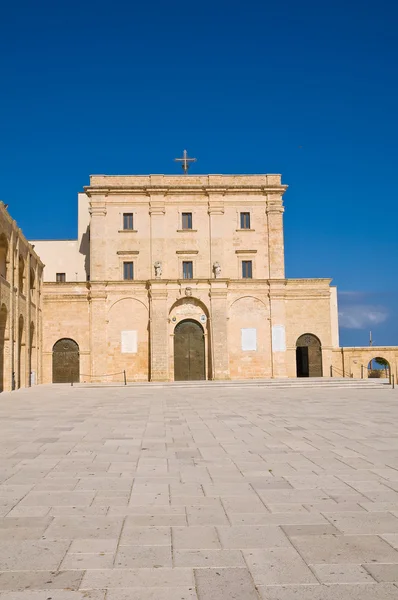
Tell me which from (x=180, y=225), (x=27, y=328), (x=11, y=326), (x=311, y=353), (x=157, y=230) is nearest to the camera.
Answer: (x=11, y=326)

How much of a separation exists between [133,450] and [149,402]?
37.8 feet

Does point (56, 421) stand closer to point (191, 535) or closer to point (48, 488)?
point (48, 488)

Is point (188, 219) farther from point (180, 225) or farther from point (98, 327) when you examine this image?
point (98, 327)

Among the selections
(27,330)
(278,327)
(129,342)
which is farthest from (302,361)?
(27,330)

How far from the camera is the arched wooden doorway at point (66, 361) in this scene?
37.6 metres

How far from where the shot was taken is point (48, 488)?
7.33 metres

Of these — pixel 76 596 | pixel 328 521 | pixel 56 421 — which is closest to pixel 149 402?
pixel 56 421

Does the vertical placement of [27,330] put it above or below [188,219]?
below

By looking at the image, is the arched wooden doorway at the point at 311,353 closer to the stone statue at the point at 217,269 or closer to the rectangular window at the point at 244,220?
the stone statue at the point at 217,269

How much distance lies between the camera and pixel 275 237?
39.2 meters

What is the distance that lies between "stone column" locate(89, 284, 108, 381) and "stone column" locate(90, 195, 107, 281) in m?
1.08

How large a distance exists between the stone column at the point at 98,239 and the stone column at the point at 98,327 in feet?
3.54

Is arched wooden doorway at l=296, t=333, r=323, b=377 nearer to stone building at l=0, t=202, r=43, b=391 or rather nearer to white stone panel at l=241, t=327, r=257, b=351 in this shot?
white stone panel at l=241, t=327, r=257, b=351

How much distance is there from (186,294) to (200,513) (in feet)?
104
